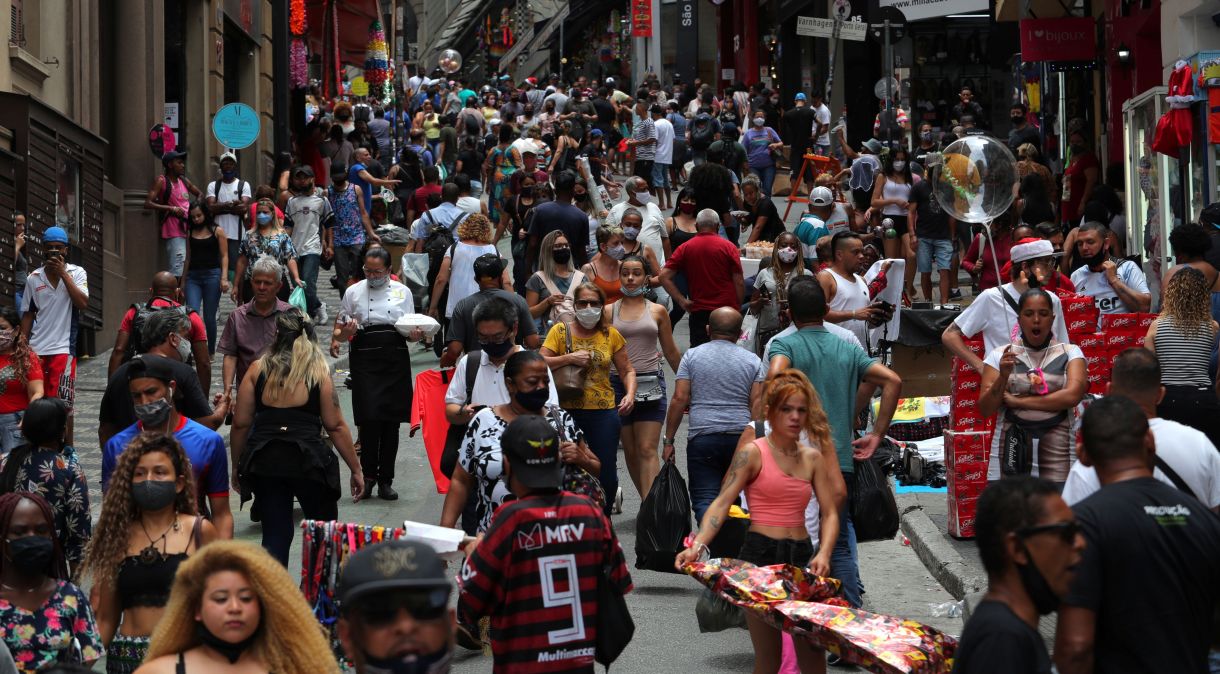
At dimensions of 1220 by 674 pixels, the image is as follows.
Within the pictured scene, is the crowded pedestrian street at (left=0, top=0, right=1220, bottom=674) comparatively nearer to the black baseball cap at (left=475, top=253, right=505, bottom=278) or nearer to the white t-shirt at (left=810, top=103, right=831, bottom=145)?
the black baseball cap at (left=475, top=253, right=505, bottom=278)

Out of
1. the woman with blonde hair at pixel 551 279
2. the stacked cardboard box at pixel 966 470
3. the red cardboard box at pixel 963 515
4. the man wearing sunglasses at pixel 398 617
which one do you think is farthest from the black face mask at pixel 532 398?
the woman with blonde hair at pixel 551 279

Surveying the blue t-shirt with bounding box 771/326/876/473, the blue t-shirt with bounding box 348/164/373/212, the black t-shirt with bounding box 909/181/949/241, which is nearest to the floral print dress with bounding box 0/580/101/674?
the blue t-shirt with bounding box 771/326/876/473

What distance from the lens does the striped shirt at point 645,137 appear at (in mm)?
28828

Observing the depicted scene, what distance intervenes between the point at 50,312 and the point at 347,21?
118ft

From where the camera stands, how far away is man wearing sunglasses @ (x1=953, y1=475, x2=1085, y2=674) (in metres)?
4.26

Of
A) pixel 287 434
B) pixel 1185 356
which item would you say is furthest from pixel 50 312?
pixel 1185 356

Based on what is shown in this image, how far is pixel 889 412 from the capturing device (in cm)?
877

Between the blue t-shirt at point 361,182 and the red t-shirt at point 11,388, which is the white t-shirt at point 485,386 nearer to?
the red t-shirt at point 11,388

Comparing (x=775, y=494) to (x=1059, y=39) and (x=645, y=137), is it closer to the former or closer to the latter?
(x=1059, y=39)

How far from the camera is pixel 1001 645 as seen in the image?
4238mm

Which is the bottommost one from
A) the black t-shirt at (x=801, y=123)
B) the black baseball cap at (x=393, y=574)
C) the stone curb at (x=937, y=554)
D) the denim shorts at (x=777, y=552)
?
the stone curb at (x=937, y=554)

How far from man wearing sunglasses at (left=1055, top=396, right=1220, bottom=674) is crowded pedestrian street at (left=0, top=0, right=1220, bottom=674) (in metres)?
0.01

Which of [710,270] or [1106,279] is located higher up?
[710,270]

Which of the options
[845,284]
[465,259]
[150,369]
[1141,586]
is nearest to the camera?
[1141,586]
